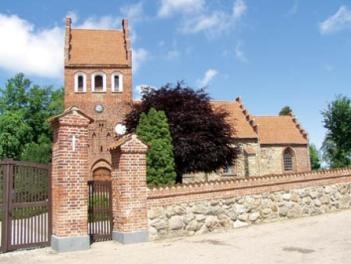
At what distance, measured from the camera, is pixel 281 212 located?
15555 mm

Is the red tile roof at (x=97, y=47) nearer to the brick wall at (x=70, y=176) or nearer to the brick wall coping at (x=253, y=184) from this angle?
the brick wall coping at (x=253, y=184)

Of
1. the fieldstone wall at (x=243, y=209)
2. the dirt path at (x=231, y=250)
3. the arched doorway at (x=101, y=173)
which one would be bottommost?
the dirt path at (x=231, y=250)

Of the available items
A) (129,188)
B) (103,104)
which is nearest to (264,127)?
(103,104)

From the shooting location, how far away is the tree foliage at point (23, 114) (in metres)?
44.8

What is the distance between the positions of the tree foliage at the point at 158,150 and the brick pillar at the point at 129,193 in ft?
23.2

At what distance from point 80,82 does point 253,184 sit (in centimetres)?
2480

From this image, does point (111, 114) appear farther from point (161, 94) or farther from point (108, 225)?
point (108, 225)

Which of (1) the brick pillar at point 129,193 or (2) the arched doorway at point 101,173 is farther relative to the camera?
(2) the arched doorway at point 101,173

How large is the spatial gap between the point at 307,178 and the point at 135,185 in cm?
734

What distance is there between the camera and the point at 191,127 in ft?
85.0

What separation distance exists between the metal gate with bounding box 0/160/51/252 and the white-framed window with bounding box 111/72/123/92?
25189 millimetres

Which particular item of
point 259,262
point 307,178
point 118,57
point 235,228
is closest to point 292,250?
point 259,262

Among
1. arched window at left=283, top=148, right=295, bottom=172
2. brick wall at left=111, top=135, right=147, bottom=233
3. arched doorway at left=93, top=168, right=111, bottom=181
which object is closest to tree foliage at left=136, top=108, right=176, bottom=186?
brick wall at left=111, top=135, right=147, bottom=233

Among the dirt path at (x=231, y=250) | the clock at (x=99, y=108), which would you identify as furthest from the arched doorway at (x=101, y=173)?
the dirt path at (x=231, y=250)
